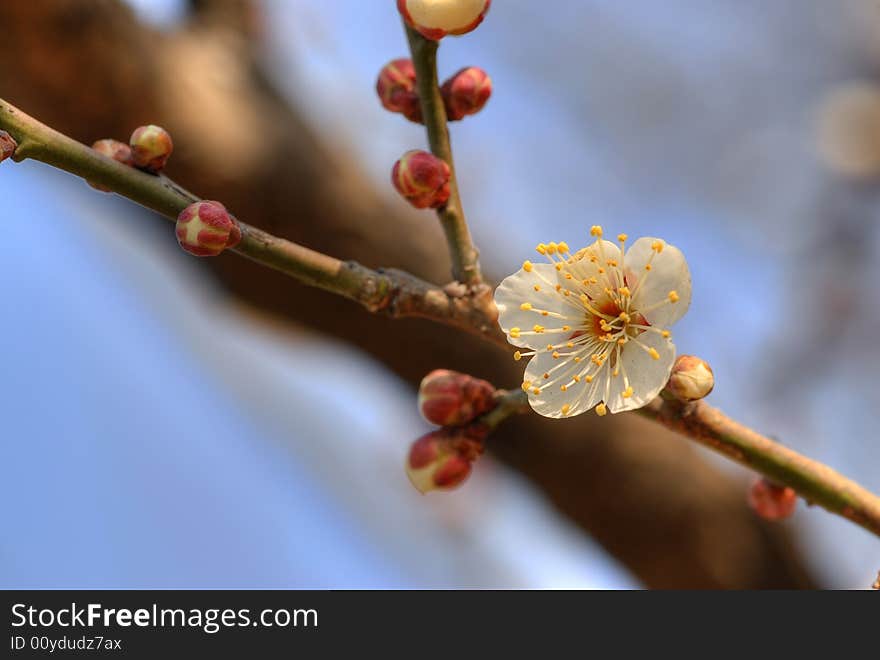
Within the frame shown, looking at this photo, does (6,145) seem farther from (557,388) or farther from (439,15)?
(557,388)

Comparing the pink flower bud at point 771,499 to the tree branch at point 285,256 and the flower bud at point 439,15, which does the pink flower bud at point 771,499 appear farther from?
the flower bud at point 439,15

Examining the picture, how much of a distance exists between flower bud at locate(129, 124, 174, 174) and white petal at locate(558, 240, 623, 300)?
440 mm

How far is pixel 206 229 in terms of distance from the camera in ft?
2.95

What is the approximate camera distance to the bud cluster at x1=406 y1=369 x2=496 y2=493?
115cm

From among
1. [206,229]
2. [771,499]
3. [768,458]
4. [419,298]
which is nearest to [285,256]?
[206,229]

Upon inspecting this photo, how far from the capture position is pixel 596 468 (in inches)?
71.2

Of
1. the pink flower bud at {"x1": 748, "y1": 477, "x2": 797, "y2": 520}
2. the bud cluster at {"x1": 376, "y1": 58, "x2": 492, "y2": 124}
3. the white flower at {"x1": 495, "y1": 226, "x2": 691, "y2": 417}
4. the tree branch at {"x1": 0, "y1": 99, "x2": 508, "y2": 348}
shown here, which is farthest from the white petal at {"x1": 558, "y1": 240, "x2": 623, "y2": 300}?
the pink flower bud at {"x1": 748, "y1": 477, "x2": 797, "y2": 520}

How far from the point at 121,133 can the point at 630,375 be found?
3.47 ft

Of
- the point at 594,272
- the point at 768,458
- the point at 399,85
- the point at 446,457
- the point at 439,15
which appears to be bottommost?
the point at 768,458

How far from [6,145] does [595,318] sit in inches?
24.8

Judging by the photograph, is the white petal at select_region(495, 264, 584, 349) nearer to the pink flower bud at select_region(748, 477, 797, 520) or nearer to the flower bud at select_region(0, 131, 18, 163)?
the pink flower bud at select_region(748, 477, 797, 520)

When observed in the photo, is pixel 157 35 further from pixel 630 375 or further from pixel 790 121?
pixel 790 121

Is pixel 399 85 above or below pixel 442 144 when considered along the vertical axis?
above

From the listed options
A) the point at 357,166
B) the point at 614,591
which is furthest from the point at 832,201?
the point at 614,591
